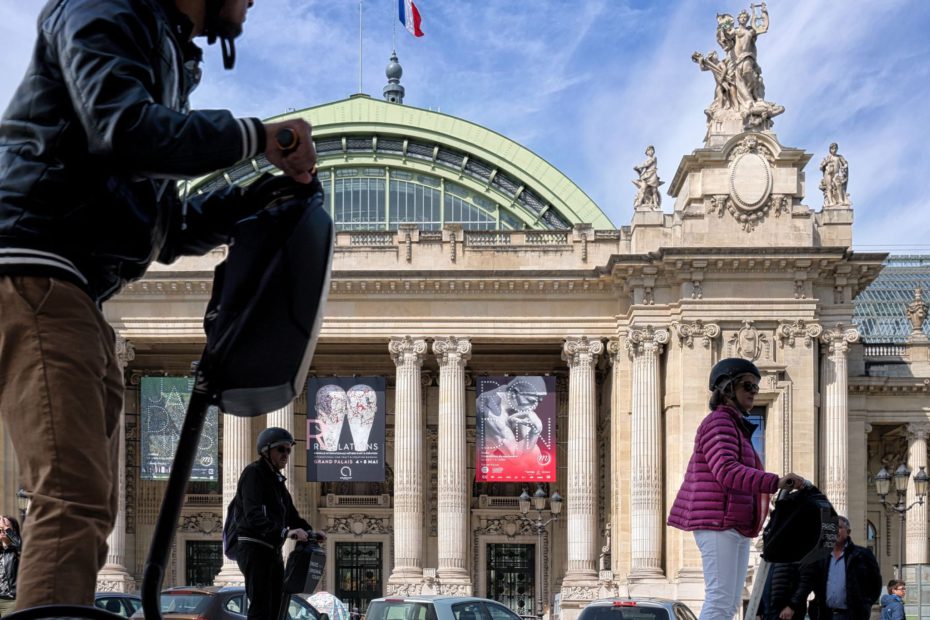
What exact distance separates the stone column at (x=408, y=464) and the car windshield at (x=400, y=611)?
23.0 meters

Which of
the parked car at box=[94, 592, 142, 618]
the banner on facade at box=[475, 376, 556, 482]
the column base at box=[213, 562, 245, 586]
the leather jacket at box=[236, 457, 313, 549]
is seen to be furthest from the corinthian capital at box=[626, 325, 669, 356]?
the leather jacket at box=[236, 457, 313, 549]

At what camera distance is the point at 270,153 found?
302 centimetres

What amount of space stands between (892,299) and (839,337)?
1112 inches

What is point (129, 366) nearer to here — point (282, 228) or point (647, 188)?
point (647, 188)

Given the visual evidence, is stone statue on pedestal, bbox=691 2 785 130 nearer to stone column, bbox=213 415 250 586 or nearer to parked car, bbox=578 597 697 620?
stone column, bbox=213 415 250 586

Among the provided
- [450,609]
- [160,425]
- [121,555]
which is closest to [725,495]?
[450,609]

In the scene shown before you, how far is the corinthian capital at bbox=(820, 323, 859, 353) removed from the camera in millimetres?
44094

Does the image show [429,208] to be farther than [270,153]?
Yes

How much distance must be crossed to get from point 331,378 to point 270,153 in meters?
42.7

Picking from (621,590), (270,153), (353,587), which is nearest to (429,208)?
(353,587)

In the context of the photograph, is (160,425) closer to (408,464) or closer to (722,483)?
(408,464)

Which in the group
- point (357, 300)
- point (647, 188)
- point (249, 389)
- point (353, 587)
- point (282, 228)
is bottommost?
point (353, 587)

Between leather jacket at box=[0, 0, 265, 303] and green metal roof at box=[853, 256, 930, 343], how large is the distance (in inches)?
2555

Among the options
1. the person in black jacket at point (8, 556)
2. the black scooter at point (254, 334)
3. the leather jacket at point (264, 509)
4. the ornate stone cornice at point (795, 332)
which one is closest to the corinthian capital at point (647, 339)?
the ornate stone cornice at point (795, 332)
